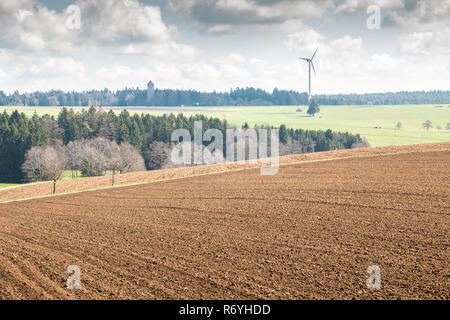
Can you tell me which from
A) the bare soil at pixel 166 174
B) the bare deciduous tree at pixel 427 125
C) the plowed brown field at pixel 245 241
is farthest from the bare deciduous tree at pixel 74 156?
the bare deciduous tree at pixel 427 125

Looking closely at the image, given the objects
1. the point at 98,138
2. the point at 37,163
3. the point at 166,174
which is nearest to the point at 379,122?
the point at 98,138

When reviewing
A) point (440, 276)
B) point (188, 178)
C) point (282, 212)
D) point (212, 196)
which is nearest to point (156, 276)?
point (440, 276)

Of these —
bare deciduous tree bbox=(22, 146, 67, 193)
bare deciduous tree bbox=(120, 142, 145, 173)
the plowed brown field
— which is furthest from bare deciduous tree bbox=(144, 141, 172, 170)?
the plowed brown field

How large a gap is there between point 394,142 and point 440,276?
349 feet

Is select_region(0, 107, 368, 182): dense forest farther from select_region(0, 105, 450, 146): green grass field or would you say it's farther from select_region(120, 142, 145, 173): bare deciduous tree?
select_region(0, 105, 450, 146): green grass field

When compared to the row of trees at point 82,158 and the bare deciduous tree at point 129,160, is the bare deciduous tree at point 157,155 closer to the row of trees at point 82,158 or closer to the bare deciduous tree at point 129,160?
the row of trees at point 82,158

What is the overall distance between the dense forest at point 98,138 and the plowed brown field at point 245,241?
64544 mm

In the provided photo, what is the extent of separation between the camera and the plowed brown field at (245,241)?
13.1m

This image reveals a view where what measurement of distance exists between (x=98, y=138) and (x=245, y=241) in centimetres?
9523

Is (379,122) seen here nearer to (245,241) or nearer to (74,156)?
(74,156)

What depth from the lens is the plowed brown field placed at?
42.8 feet

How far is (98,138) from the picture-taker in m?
107

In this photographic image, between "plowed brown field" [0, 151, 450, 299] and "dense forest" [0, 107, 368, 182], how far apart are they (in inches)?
2541

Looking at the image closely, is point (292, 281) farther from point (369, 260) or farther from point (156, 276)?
point (156, 276)
